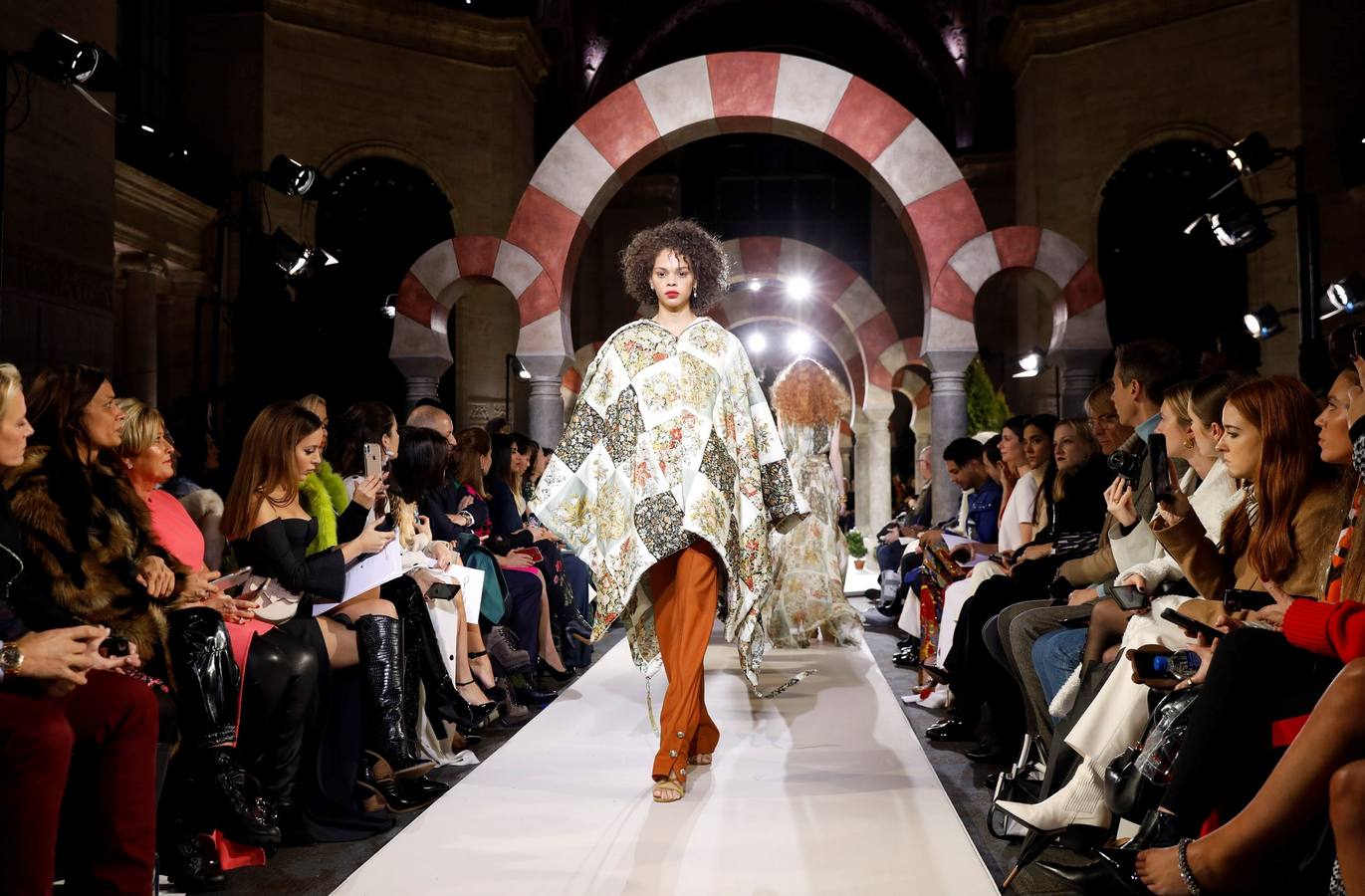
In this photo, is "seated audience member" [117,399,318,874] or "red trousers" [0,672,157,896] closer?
"red trousers" [0,672,157,896]

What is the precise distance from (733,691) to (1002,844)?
241 cm

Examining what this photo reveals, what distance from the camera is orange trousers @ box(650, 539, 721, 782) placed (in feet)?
11.7

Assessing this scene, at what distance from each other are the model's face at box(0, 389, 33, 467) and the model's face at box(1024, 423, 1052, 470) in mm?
3981

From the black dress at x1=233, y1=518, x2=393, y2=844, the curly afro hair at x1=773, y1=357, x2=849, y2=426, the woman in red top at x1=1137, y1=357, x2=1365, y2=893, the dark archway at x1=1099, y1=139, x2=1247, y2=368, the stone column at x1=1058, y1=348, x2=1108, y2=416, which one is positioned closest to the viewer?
the woman in red top at x1=1137, y1=357, x2=1365, y2=893

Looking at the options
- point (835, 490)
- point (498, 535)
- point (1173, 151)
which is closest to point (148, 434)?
point (498, 535)

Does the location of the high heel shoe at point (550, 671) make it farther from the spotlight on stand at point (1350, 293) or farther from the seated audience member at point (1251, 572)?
the spotlight on stand at point (1350, 293)

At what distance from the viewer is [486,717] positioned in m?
4.31

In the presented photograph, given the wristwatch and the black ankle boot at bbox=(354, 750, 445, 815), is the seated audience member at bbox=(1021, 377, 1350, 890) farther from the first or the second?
the wristwatch

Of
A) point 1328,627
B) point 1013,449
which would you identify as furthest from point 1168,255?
point 1328,627

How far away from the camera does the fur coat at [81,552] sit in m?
2.42

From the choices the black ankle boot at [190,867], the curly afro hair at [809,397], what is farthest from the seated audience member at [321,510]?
the curly afro hair at [809,397]

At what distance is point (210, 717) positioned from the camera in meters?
2.68

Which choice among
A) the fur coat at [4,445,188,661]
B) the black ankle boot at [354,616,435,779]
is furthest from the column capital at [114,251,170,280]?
the fur coat at [4,445,188,661]

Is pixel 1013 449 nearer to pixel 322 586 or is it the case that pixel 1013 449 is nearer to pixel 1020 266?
pixel 1020 266
